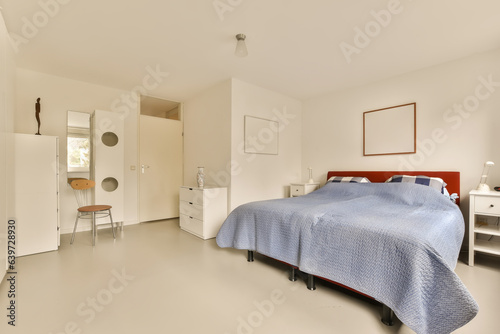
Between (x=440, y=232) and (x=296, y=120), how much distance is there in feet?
10.5

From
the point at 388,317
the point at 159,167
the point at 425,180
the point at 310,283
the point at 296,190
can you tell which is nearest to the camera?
the point at 388,317

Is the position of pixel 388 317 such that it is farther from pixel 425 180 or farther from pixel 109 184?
pixel 109 184

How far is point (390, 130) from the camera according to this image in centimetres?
336

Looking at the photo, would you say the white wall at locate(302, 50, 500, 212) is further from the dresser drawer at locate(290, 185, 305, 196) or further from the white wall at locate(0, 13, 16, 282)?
the white wall at locate(0, 13, 16, 282)

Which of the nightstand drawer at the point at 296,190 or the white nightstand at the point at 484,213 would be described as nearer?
the white nightstand at the point at 484,213

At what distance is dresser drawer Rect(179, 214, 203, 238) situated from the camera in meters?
3.30

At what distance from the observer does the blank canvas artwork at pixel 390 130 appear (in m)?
3.18

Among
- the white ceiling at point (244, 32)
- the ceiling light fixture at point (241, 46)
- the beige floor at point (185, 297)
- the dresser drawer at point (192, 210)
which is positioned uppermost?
the white ceiling at point (244, 32)

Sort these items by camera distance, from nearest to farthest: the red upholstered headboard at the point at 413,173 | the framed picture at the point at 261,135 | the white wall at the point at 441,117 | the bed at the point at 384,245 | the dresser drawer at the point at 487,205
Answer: the bed at the point at 384,245 < the dresser drawer at the point at 487,205 < the white wall at the point at 441,117 < the red upholstered headboard at the point at 413,173 < the framed picture at the point at 261,135

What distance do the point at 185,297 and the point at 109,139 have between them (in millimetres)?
2821

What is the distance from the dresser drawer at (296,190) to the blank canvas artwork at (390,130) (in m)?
1.15

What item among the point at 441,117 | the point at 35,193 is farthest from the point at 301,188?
the point at 35,193

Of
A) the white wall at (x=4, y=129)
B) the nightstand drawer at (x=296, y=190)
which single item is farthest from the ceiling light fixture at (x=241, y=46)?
the nightstand drawer at (x=296, y=190)

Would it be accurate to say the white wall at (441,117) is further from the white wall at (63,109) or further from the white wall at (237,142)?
the white wall at (63,109)
